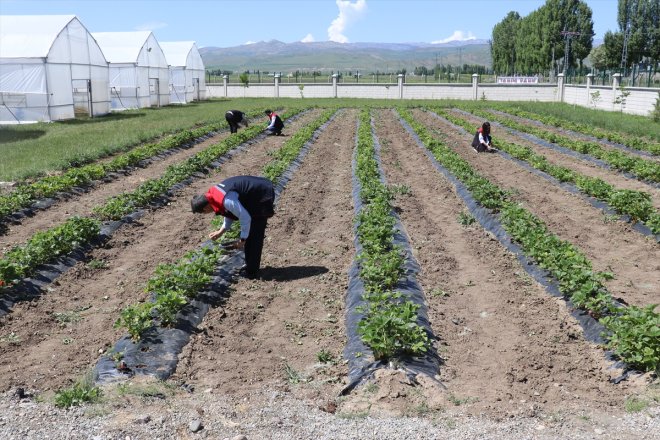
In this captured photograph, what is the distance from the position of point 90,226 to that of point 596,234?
7606 mm

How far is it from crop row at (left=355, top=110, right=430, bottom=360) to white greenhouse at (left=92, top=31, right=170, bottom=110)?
27456 millimetres

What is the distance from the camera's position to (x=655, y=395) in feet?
15.9

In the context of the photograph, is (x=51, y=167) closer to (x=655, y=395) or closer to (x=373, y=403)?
(x=373, y=403)

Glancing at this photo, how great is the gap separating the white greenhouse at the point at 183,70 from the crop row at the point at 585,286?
36004 millimetres

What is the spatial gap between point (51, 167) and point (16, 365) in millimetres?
10310

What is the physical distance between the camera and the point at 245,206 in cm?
750

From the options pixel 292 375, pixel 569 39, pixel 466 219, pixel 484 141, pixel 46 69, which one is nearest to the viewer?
pixel 292 375

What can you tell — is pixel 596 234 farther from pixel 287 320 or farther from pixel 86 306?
pixel 86 306

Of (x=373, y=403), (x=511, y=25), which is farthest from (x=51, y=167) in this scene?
(x=511, y=25)

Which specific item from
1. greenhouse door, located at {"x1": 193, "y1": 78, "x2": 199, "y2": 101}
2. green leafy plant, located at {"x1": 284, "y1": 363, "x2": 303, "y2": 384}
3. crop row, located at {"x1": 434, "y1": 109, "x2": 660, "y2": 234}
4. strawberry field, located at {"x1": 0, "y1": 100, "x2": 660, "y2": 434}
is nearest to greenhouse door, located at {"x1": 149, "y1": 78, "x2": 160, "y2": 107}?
greenhouse door, located at {"x1": 193, "y1": 78, "x2": 199, "y2": 101}

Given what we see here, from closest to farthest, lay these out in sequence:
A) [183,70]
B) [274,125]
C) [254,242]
A: [254,242]
[274,125]
[183,70]

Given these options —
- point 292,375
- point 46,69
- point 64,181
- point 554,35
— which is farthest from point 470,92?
point 292,375

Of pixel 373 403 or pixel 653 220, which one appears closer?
pixel 373 403

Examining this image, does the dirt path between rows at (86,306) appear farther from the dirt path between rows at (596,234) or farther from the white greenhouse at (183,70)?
the white greenhouse at (183,70)
